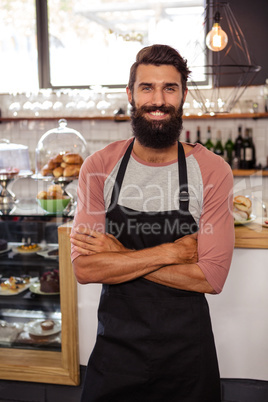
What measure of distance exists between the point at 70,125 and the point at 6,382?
3512 mm

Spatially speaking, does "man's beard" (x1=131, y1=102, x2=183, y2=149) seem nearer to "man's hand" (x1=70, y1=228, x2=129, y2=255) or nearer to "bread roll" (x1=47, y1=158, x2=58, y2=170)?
"man's hand" (x1=70, y1=228, x2=129, y2=255)

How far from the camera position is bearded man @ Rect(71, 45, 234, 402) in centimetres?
157

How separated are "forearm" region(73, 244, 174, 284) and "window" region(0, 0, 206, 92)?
401cm

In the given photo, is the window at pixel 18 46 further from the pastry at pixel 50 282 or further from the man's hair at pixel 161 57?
the man's hair at pixel 161 57

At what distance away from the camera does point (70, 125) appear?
17.7 feet

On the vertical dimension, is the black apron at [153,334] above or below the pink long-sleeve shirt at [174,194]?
below

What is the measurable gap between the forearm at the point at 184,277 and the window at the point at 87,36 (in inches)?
158

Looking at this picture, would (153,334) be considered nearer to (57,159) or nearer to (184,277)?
(184,277)

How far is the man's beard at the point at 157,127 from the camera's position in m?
1.59

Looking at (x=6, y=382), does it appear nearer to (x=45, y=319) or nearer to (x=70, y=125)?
(x=45, y=319)

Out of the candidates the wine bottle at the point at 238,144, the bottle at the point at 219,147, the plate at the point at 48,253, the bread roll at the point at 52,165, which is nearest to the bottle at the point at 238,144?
the wine bottle at the point at 238,144

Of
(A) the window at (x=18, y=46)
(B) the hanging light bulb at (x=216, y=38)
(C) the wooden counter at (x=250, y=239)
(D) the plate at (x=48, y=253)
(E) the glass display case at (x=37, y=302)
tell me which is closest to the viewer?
(C) the wooden counter at (x=250, y=239)

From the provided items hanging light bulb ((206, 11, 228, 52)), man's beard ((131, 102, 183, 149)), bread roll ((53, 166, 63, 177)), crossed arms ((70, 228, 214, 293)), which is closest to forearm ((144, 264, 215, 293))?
crossed arms ((70, 228, 214, 293))

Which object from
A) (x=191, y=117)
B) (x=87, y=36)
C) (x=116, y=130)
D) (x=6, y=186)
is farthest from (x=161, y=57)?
(x=87, y=36)
